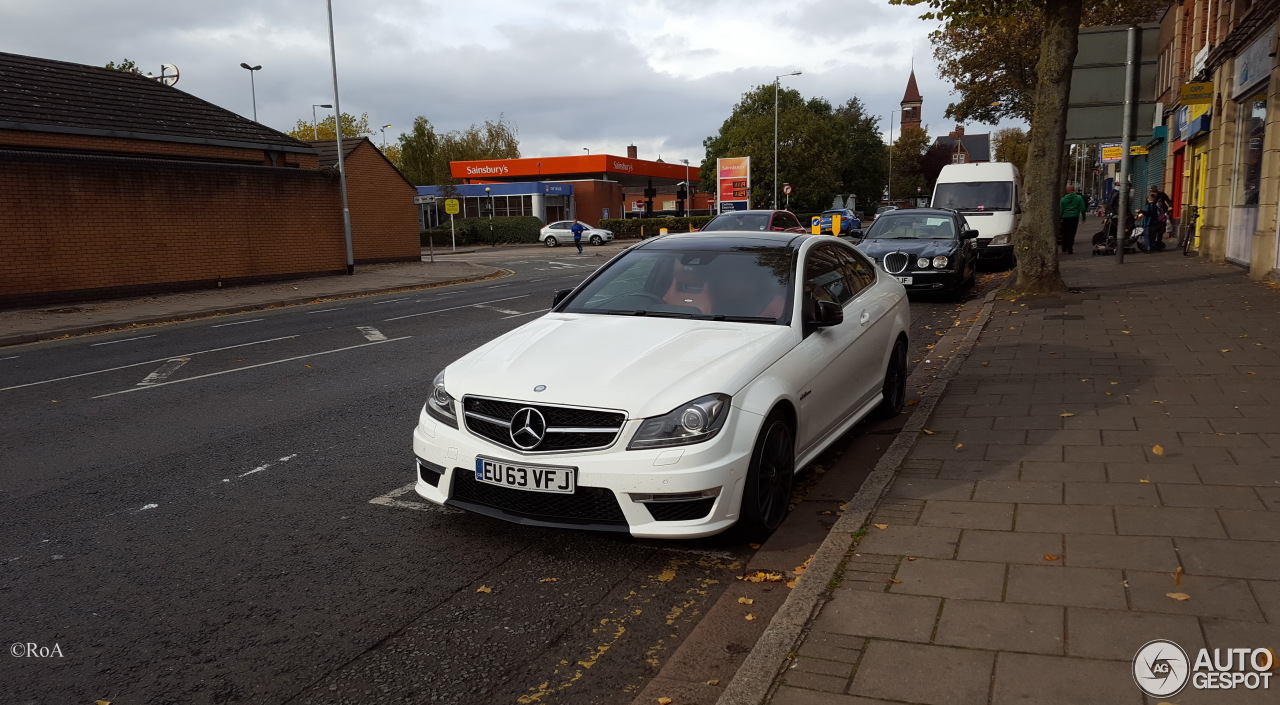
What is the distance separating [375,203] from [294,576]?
2961 cm

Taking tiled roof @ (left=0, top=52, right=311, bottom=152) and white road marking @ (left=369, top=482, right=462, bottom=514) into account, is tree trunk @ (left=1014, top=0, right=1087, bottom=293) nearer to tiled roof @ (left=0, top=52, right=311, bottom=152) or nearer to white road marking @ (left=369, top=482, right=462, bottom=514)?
white road marking @ (left=369, top=482, right=462, bottom=514)

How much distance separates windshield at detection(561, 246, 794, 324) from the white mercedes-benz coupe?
0.01 m

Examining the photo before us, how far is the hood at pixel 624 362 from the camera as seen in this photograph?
4.10 m

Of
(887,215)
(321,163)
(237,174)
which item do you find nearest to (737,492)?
(887,215)

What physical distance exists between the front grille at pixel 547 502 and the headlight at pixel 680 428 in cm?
28

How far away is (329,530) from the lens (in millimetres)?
4691

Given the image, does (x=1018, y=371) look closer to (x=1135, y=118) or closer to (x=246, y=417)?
(x=246, y=417)

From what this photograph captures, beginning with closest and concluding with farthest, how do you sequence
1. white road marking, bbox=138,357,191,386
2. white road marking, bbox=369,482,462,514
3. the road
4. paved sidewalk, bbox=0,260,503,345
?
the road → white road marking, bbox=369,482,462,514 → white road marking, bbox=138,357,191,386 → paved sidewalk, bbox=0,260,503,345

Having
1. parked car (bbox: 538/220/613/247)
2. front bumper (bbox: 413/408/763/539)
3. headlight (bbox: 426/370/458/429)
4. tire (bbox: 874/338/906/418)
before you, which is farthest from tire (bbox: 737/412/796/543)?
parked car (bbox: 538/220/613/247)

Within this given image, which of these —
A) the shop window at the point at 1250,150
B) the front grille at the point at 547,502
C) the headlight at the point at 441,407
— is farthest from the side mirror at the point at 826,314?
the shop window at the point at 1250,150

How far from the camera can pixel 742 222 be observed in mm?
18000

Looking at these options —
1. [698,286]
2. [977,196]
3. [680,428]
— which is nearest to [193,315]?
[698,286]

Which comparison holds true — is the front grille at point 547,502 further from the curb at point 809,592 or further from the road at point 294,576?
the curb at point 809,592

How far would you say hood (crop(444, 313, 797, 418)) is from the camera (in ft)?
13.5
